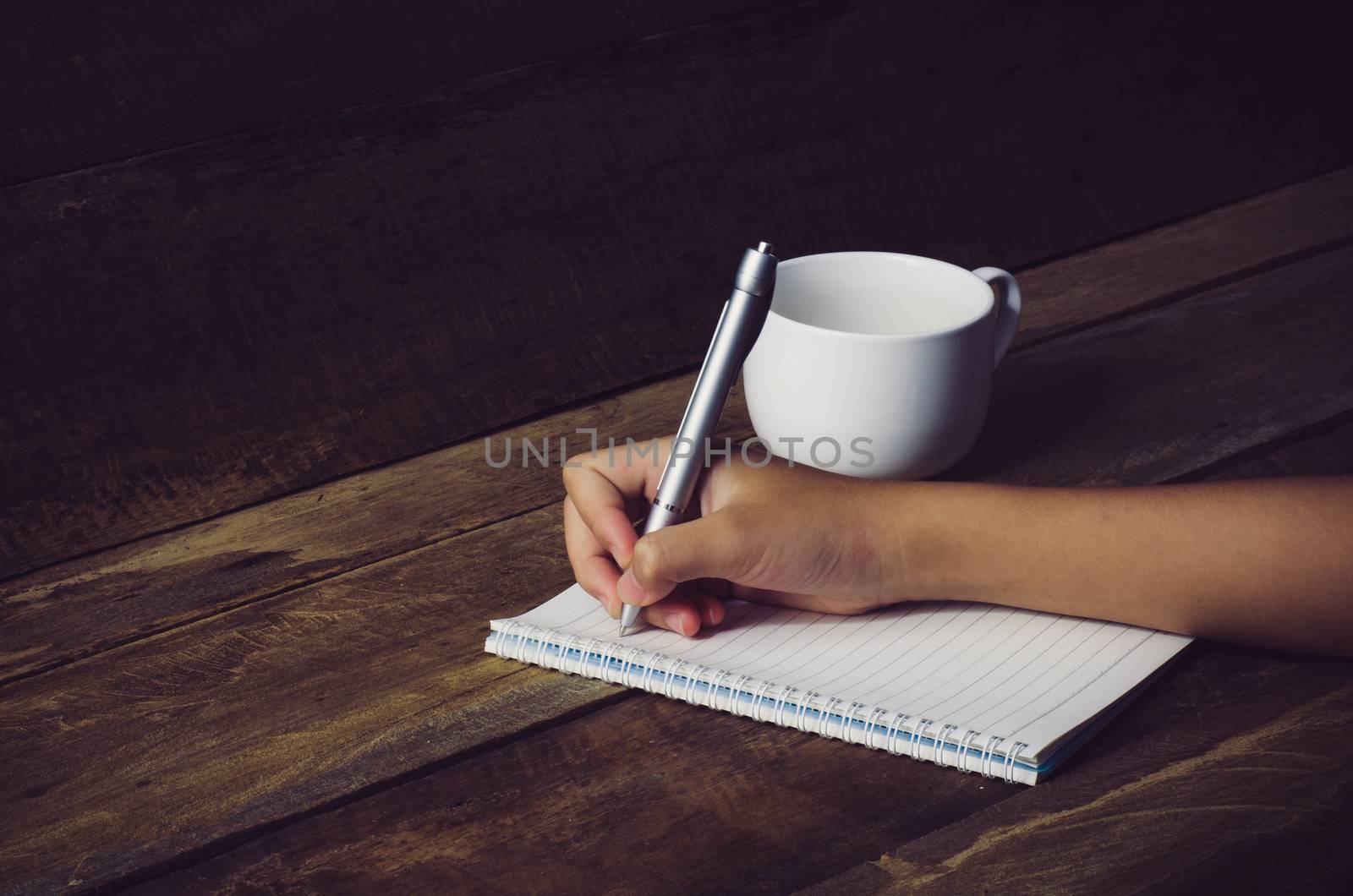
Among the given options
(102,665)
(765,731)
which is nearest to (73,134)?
(102,665)

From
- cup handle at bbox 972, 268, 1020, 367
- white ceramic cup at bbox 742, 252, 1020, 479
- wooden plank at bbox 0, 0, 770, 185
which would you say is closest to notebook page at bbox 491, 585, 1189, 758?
white ceramic cup at bbox 742, 252, 1020, 479

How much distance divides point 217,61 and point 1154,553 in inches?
27.3

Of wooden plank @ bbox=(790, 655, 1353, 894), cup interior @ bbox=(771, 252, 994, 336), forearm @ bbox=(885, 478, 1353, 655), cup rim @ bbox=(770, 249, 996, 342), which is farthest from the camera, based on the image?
cup interior @ bbox=(771, 252, 994, 336)

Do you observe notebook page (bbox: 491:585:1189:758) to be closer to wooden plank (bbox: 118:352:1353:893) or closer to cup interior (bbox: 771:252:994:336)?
wooden plank (bbox: 118:352:1353:893)

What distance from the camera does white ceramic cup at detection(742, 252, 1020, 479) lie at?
2.36 ft

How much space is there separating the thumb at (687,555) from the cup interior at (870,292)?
0.23 metres

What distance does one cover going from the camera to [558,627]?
2.20ft

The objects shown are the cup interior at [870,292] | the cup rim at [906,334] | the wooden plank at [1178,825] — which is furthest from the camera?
the cup interior at [870,292]

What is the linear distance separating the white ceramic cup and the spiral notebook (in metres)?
0.12

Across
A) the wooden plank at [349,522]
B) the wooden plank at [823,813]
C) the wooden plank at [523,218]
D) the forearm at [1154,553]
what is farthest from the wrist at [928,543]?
the wooden plank at [523,218]

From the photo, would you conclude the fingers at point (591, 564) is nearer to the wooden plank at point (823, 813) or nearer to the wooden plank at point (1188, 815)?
the wooden plank at point (823, 813)

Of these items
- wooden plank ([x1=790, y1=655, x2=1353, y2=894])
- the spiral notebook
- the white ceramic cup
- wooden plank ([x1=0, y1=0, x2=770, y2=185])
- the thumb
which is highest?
wooden plank ([x1=0, y1=0, x2=770, y2=185])

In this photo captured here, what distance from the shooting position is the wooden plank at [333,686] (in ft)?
1.87

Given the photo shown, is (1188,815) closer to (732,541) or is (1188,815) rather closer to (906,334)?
(732,541)
